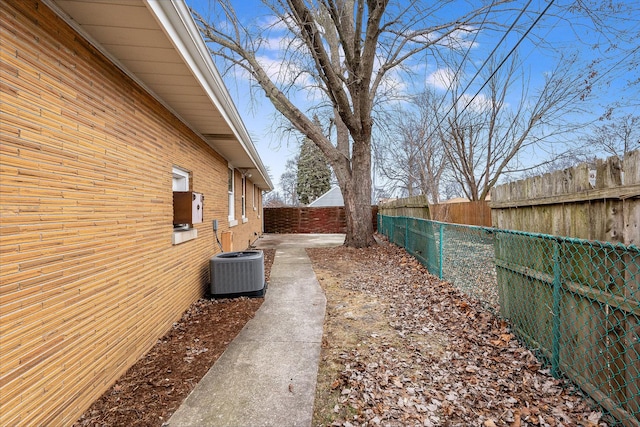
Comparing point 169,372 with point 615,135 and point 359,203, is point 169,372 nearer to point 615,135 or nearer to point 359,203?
point 359,203

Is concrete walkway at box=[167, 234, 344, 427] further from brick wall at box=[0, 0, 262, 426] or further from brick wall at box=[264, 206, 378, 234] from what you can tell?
brick wall at box=[264, 206, 378, 234]

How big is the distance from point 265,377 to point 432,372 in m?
1.49

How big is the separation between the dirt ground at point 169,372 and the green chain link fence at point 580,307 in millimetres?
3042

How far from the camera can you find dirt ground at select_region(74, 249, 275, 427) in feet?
7.11

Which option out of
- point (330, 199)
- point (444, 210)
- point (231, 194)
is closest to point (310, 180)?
point (330, 199)

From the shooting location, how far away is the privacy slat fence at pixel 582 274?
1937mm

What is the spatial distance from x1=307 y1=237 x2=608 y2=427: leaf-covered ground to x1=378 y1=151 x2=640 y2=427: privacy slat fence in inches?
7.5

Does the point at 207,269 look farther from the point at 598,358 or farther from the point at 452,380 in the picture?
the point at 598,358

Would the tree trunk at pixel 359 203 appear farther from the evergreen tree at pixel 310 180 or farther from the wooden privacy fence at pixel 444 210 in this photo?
the evergreen tree at pixel 310 180

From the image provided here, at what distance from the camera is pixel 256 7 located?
6824mm

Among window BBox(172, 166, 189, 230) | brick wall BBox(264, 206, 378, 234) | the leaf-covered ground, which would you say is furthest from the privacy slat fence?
brick wall BBox(264, 206, 378, 234)

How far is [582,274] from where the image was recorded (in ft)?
7.52

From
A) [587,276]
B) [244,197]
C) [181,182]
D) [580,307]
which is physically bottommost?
[580,307]

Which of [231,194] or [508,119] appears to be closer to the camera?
[231,194]
